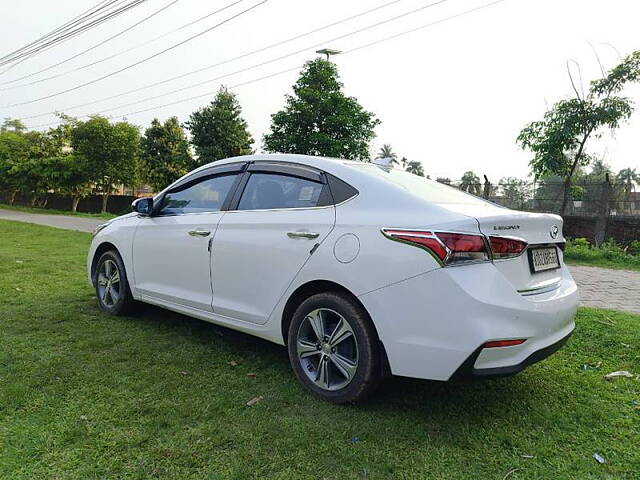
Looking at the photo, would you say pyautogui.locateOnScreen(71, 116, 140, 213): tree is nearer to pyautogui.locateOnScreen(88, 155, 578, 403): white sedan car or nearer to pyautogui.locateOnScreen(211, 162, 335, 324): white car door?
pyautogui.locateOnScreen(88, 155, 578, 403): white sedan car

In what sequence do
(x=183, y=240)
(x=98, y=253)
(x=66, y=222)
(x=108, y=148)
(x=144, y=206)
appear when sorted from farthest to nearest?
(x=108, y=148)
(x=66, y=222)
(x=98, y=253)
(x=144, y=206)
(x=183, y=240)

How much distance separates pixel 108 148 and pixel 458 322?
2751 centimetres

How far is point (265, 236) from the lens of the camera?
3.17 metres

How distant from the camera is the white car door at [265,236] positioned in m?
2.97

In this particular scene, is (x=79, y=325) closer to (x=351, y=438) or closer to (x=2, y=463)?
(x=2, y=463)

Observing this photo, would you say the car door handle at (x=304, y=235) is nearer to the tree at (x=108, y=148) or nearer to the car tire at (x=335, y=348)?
the car tire at (x=335, y=348)

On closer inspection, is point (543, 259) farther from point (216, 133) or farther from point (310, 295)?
point (216, 133)

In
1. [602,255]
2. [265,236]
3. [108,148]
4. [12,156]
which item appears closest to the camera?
[265,236]

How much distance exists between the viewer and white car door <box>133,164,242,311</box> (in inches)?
143

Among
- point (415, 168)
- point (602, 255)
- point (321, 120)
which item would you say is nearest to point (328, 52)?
point (321, 120)

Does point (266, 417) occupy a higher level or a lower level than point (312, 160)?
lower

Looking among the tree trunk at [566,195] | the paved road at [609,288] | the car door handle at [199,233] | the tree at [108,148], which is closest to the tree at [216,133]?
the tree at [108,148]

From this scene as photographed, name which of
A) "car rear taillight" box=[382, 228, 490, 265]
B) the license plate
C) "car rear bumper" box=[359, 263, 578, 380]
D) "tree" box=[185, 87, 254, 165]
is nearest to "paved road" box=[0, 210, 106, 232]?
"tree" box=[185, 87, 254, 165]

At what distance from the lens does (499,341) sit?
92.1 inches
